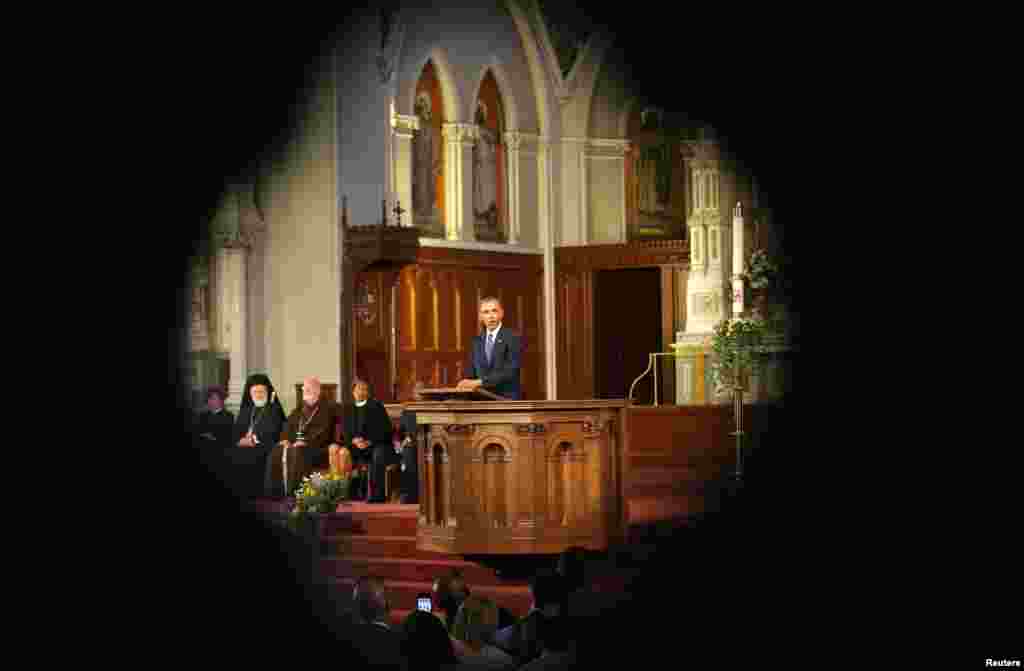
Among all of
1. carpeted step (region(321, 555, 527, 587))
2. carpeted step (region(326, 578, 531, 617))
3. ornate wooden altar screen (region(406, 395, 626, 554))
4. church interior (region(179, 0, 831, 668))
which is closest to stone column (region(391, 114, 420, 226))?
church interior (region(179, 0, 831, 668))

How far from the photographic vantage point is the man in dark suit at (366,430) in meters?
12.8

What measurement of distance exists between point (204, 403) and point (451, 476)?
7955 mm

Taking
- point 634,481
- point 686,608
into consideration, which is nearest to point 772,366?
point 634,481

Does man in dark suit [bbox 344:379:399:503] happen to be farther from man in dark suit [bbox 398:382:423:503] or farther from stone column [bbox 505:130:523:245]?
stone column [bbox 505:130:523:245]

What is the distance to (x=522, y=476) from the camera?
897 cm

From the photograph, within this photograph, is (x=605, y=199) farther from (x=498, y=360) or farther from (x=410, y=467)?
(x=498, y=360)

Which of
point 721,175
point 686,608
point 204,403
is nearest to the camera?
point 686,608

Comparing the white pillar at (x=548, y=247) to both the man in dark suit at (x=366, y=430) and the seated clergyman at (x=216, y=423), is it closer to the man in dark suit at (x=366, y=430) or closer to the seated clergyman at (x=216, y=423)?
the seated clergyman at (x=216, y=423)

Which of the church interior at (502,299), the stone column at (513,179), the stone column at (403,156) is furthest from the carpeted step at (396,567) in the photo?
the stone column at (513,179)

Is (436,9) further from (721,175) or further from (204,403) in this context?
(204,403)

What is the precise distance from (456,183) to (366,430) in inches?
276

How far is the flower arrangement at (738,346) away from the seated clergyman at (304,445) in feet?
13.5

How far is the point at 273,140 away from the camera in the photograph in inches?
671

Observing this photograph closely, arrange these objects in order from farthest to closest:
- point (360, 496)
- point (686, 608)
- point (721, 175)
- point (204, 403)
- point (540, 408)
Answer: point (721, 175) → point (204, 403) → point (360, 496) → point (540, 408) → point (686, 608)
